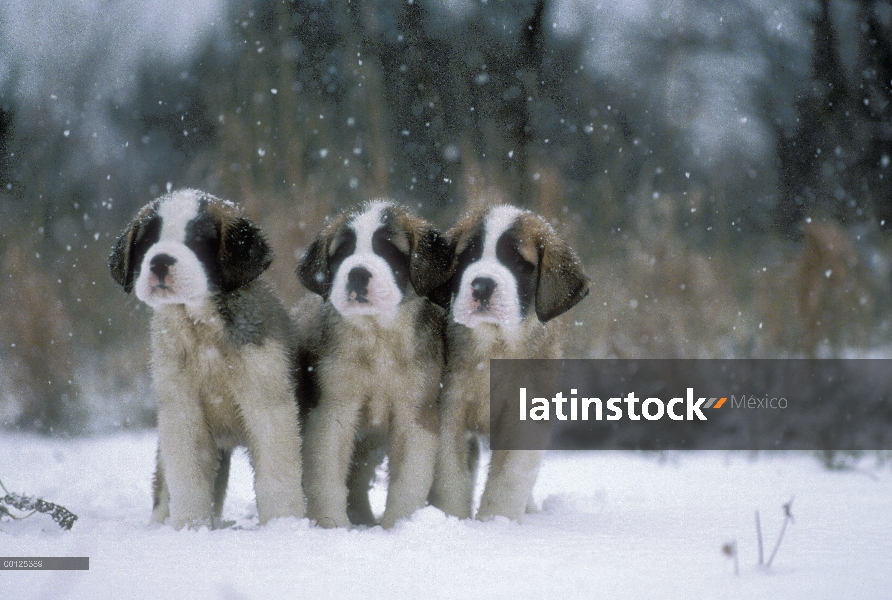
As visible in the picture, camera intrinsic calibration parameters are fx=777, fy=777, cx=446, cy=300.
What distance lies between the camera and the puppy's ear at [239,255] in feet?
11.2

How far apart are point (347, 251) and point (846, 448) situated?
186 inches

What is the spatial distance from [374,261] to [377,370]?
546 mm

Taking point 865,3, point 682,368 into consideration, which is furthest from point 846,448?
point 865,3

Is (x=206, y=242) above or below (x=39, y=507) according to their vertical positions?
above

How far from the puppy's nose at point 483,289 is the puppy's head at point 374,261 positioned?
24 centimetres

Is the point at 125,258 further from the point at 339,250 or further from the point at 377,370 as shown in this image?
the point at 377,370

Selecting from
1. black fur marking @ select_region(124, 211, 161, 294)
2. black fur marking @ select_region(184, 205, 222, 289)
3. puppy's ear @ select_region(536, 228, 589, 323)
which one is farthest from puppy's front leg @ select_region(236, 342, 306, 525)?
puppy's ear @ select_region(536, 228, 589, 323)

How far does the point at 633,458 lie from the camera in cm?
671

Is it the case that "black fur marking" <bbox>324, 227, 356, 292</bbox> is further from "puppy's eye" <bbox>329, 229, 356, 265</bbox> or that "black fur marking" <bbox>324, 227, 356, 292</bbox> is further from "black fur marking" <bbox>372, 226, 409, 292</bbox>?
"black fur marking" <bbox>372, 226, 409, 292</bbox>

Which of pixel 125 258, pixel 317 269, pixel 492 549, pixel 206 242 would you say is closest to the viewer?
pixel 492 549

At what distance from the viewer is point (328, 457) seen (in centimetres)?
364

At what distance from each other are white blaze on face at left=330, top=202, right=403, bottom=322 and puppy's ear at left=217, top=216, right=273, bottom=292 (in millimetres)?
353

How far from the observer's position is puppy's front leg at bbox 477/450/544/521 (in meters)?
3.83

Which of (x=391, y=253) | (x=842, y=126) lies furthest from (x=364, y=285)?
(x=842, y=126)
